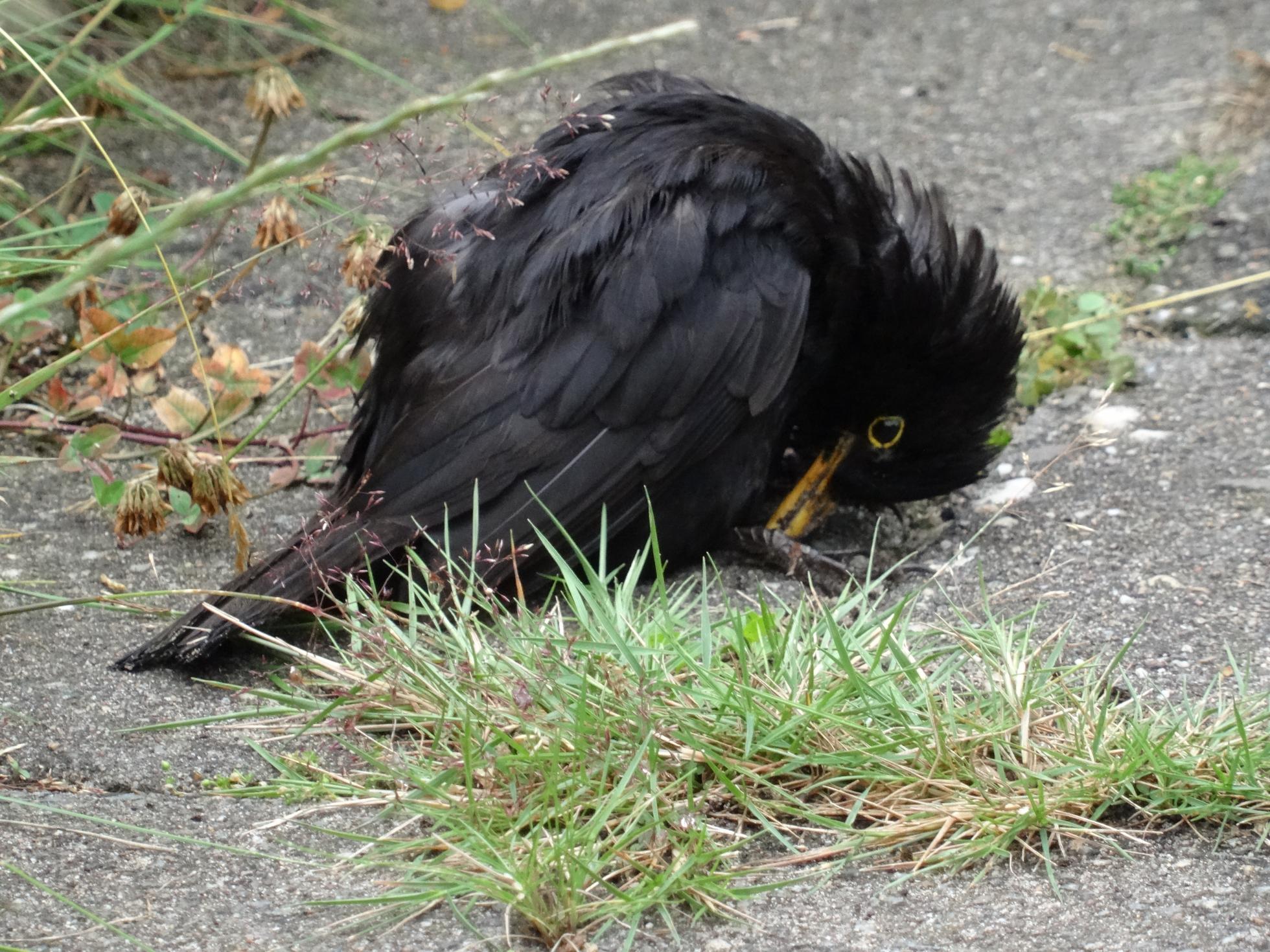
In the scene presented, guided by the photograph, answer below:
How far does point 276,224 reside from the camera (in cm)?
300

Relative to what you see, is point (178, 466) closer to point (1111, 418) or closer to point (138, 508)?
point (138, 508)

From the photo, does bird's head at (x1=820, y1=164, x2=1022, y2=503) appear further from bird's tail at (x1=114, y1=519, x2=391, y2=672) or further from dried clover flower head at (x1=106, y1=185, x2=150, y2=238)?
dried clover flower head at (x1=106, y1=185, x2=150, y2=238)

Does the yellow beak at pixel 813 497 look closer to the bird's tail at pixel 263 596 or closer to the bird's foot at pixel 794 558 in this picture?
the bird's foot at pixel 794 558

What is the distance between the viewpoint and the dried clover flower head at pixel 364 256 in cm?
303

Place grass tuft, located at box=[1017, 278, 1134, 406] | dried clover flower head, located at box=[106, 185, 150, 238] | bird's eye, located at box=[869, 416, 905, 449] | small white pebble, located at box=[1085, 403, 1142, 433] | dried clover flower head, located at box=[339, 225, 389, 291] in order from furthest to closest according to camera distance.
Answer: grass tuft, located at box=[1017, 278, 1134, 406]
small white pebble, located at box=[1085, 403, 1142, 433]
bird's eye, located at box=[869, 416, 905, 449]
dried clover flower head, located at box=[339, 225, 389, 291]
dried clover flower head, located at box=[106, 185, 150, 238]

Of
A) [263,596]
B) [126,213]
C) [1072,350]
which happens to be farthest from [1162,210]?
[263,596]

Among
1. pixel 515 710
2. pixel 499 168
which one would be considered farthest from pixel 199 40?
pixel 515 710

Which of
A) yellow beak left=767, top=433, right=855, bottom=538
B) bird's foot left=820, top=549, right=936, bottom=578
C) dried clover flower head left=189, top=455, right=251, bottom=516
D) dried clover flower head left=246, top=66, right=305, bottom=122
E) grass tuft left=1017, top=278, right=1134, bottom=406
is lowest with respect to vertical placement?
bird's foot left=820, top=549, right=936, bottom=578

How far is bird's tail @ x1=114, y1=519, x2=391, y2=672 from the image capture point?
265 centimetres

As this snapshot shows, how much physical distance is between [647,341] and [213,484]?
0.91 metres

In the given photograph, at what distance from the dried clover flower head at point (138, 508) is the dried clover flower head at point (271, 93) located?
87 centimetres

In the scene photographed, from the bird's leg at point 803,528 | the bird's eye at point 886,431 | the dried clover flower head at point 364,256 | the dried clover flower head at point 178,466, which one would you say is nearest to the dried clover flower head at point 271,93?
the dried clover flower head at point 364,256

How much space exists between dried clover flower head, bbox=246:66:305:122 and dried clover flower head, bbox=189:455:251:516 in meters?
0.79

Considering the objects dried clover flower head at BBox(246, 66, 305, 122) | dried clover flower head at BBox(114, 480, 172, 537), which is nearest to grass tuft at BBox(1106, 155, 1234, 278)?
dried clover flower head at BBox(246, 66, 305, 122)
